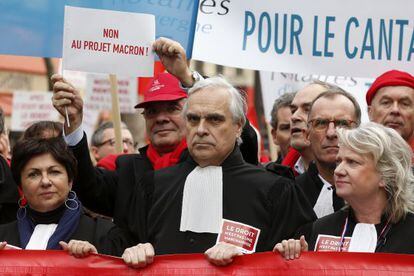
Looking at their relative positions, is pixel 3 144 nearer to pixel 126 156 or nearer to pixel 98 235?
pixel 126 156

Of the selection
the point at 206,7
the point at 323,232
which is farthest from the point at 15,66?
→ the point at 323,232

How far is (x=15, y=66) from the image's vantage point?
3041 centimetres

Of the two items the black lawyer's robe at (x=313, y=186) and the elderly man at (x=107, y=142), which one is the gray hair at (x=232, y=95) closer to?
the black lawyer's robe at (x=313, y=186)

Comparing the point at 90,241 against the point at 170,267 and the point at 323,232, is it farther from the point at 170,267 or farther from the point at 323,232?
the point at 323,232

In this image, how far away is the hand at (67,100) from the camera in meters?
5.70

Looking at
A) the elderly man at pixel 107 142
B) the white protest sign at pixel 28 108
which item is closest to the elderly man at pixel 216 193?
the elderly man at pixel 107 142

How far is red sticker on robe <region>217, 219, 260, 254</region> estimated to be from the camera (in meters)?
5.26

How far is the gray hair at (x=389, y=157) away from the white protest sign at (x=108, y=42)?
1.30 meters

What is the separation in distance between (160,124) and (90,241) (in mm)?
1003

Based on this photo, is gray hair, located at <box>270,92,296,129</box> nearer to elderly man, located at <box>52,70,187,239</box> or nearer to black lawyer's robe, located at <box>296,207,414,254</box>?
elderly man, located at <box>52,70,187,239</box>

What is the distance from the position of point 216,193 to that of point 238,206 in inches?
5.0

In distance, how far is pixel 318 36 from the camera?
277 inches

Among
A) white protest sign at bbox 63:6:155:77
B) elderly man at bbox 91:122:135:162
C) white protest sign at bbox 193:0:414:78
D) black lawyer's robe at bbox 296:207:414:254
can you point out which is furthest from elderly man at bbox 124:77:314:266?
elderly man at bbox 91:122:135:162

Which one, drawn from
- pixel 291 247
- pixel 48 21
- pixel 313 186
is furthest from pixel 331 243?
pixel 48 21
